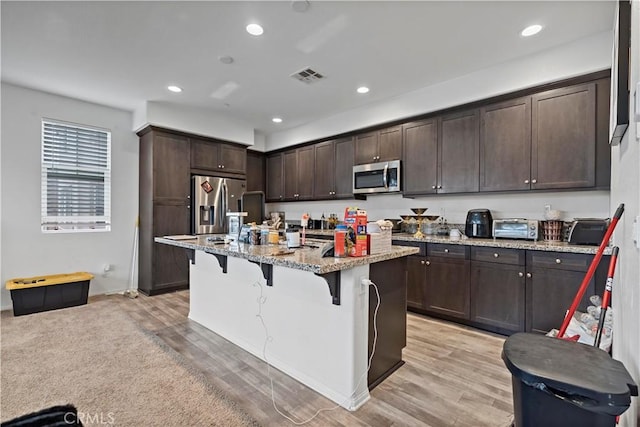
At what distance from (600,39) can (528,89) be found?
0.60m

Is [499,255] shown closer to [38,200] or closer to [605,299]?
[605,299]

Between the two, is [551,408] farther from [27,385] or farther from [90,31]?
[90,31]

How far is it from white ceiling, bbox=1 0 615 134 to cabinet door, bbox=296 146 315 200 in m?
1.41

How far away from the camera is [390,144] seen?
13.7 ft

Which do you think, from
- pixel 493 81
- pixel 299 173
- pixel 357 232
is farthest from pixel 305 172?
pixel 357 232

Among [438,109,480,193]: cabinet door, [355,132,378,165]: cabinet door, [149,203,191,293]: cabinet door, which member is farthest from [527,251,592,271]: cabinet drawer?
[149,203,191,293]: cabinet door

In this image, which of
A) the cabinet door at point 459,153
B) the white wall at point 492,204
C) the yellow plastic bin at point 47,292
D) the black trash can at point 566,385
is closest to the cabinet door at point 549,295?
the white wall at point 492,204

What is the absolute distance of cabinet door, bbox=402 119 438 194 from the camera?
3721 mm

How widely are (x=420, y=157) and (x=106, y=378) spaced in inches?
149

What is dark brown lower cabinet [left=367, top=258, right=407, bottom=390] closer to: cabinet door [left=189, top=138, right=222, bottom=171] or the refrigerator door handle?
the refrigerator door handle

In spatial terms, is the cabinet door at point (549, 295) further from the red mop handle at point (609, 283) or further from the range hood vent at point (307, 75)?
the range hood vent at point (307, 75)

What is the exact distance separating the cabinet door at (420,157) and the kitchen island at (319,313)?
1.75 meters

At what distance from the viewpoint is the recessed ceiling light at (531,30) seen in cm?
255

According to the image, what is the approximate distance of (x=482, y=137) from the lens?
3332 millimetres
